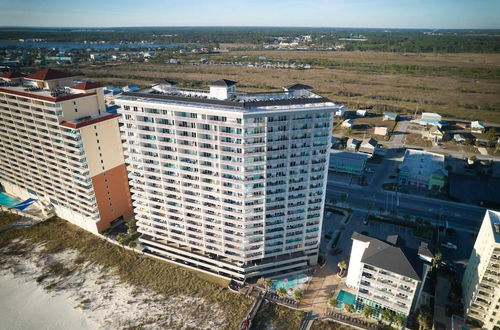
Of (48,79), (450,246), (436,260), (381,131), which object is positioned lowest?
(450,246)

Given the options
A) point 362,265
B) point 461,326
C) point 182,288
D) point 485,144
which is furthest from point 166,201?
point 485,144

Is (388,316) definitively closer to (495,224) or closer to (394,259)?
(394,259)

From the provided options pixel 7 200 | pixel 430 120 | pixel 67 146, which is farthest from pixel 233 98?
pixel 430 120

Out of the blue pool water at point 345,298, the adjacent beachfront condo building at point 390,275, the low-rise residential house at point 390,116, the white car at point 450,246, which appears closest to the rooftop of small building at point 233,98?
the adjacent beachfront condo building at point 390,275

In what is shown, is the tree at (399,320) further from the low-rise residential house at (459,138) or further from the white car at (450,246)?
the low-rise residential house at (459,138)

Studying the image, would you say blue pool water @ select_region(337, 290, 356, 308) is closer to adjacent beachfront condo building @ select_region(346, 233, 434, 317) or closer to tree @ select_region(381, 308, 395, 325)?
adjacent beachfront condo building @ select_region(346, 233, 434, 317)

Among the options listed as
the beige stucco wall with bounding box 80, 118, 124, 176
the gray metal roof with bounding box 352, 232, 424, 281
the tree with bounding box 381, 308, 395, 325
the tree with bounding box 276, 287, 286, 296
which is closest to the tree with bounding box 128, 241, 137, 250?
the beige stucco wall with bounding box 80, 118, 124, 176
